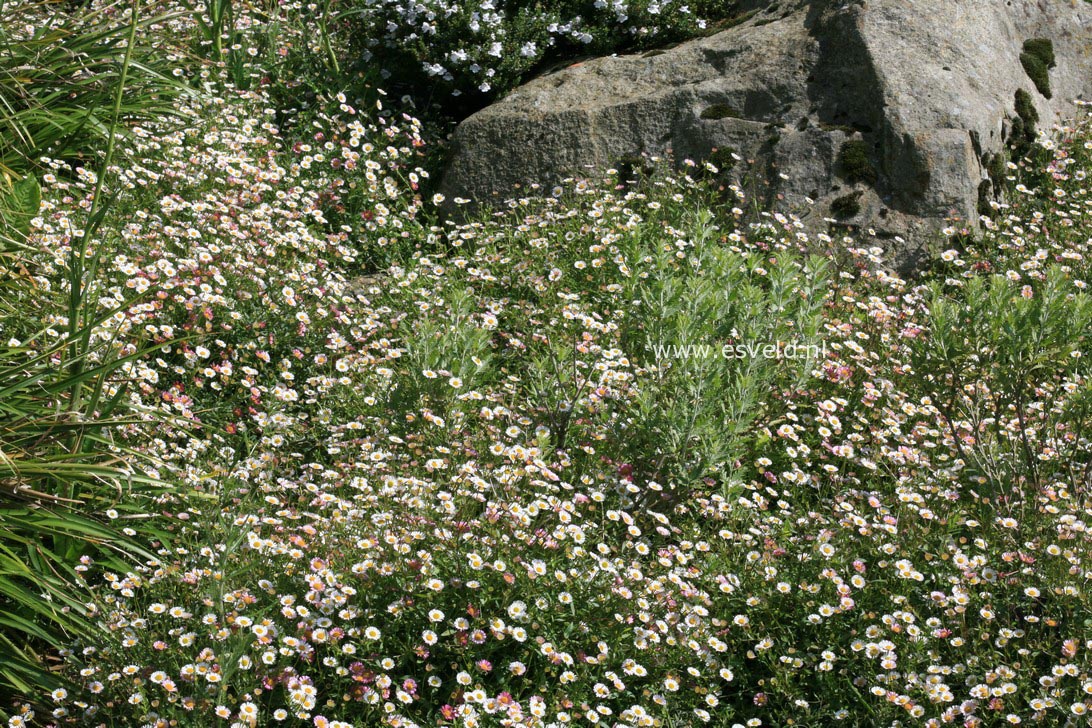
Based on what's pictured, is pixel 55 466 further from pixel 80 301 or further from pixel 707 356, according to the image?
pixel 707 356

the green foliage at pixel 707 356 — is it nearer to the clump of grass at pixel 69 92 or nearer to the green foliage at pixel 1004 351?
the green foliage at pixel 1004 351

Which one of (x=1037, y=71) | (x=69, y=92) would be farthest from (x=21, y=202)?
(x=1037, y=71)

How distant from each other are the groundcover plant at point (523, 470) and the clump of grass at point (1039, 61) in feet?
5.01

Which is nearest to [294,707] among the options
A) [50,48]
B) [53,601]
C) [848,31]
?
[53,601]

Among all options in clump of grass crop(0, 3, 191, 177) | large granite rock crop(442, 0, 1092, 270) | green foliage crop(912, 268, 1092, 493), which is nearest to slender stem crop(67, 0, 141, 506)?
clump of grass crop(0, 3, 191, 177)

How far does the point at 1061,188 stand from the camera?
→ 6633 mm

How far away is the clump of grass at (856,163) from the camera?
6223 millimetres

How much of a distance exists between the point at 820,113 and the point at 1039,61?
194 centimetres

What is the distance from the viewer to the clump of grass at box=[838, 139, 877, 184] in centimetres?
622

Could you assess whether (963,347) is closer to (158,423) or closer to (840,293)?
(840,293)

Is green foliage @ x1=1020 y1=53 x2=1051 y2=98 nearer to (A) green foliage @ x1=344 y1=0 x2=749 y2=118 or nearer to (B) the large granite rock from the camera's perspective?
(B) the large granite rock

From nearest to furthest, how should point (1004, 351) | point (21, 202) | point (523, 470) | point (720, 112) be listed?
point (523, 470) < point (1004, 351) < point (21, 202) < point (720, 112)

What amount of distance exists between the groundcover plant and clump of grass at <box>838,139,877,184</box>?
45 cm

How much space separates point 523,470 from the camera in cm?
361
